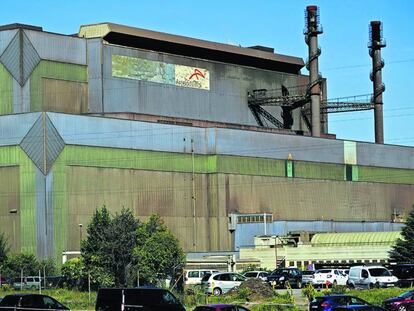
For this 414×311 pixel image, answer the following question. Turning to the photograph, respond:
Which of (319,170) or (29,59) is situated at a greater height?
(29,59)

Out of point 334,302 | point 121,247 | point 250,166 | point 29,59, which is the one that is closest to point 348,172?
point 250,166

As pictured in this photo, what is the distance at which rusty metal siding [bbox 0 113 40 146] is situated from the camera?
384 feet

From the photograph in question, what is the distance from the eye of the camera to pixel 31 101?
126875 mm

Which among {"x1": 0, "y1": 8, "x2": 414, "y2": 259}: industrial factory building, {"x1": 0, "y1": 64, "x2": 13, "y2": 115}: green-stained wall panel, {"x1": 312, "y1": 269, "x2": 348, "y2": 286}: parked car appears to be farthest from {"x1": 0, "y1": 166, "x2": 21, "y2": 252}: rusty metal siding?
{"x1": 312, "y1": 269, "x2": 348, "y2": 286}: parked car

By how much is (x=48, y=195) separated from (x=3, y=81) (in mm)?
20482

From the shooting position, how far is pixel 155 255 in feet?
282

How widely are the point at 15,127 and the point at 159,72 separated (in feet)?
94.8

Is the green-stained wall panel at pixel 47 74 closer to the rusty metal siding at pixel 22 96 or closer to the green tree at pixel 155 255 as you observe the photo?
the rusty metal siding at pixel 22 96

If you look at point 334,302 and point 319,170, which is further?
point 319,170

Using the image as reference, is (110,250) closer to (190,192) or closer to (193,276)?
(193,276)

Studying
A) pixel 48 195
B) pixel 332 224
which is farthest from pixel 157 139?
pixel 332 224

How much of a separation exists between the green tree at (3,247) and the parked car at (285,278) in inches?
1431

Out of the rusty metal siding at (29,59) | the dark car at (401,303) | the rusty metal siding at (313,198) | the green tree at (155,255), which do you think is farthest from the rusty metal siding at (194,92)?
the dark car at (401,303)

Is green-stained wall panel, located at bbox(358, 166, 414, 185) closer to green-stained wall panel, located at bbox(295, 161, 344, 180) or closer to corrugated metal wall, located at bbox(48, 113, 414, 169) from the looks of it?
corrugated metal wall, located at bbox(48, 113, 414, 169)
